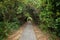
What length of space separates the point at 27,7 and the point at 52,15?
19892mm

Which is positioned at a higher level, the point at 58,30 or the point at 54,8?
the point at 54,8

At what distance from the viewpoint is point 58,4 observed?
13094 millimetres

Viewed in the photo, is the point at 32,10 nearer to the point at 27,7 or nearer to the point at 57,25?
the point at 27,7

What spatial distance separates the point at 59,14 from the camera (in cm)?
1310

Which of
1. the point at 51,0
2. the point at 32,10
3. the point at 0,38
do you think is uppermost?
the point at 51,0

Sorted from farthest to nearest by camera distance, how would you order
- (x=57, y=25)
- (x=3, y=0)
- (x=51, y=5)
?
1. (x=51, y=5)
2. (x=3, y=0)
3. (x=57, y=25)

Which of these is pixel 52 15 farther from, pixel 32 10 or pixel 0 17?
pixel 32 10

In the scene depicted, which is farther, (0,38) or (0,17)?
(0,17)

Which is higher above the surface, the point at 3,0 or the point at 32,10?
the point at 3,0

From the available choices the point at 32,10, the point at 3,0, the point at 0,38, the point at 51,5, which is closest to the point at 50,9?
the point at 51,5

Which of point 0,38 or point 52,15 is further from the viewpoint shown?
point 52,15

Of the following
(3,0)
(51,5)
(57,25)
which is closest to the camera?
(57,25)

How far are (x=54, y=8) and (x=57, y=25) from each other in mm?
2433

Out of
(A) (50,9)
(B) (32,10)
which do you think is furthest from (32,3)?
(A) (50,9)
